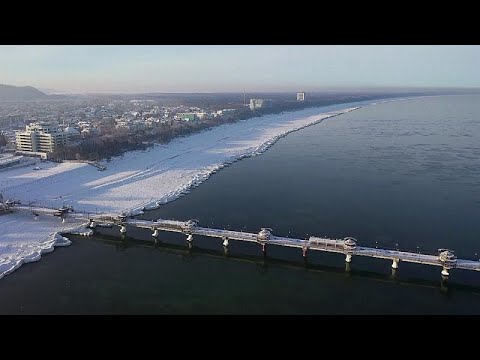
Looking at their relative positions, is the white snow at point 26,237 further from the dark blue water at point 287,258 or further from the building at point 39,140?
the building at point 39,140

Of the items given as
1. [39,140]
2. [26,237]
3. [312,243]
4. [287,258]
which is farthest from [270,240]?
[39,140]

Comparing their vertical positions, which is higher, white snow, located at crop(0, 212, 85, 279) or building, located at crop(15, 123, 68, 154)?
building, located at crop(15, 123, 68, 154)

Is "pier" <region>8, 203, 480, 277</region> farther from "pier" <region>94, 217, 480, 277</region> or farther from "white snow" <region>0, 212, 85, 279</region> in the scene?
"white snow" <region>0, 212, 85, 279</region>

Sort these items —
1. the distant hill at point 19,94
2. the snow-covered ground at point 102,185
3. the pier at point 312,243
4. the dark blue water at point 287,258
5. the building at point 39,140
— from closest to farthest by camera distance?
the dark blue water at point 287,258 < the pier at point 312,243 < the snow-covered ground at point 102,185 < the building at point 39,140 < the distant hill at point 19,94

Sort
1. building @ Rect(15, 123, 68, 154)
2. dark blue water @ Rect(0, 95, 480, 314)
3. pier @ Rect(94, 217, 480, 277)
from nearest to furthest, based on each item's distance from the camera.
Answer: dark blue water @ Rect(0, 95, 480, 314), pier @ Rect(94, 217, 480, 277), building @ Rect(15, 123, 68, 154)

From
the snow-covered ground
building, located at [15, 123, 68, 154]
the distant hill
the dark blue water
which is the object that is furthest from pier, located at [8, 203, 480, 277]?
the distant hill

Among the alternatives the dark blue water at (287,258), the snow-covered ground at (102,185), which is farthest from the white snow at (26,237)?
the dark blue water at (287,258)

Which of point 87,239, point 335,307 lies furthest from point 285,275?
point 87,239

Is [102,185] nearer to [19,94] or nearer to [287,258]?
[287,258]
